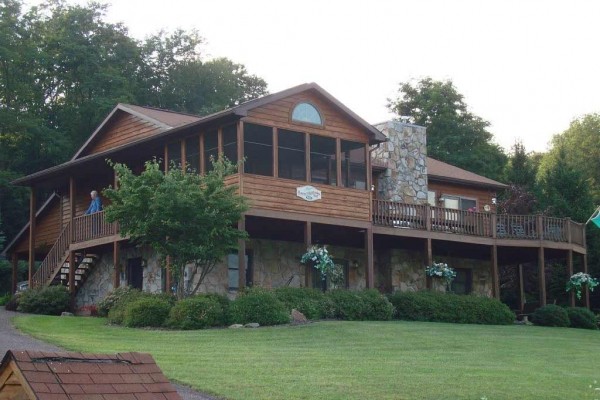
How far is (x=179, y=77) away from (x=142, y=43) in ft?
10.0

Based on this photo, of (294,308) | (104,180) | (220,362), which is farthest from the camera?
(104,180)

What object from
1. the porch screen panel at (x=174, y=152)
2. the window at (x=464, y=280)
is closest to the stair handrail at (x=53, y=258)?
the porch screen panel at (x=174, y=152)

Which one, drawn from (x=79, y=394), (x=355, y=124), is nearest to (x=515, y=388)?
(x=79, y=394)

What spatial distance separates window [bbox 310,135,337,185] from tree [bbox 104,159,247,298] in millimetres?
5237

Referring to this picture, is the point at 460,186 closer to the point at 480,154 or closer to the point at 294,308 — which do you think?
the point at 294,308

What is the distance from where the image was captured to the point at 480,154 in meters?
59.8

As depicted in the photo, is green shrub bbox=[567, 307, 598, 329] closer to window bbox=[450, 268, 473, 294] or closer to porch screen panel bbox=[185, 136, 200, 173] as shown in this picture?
window bbox=[450, 268, 473, 294]

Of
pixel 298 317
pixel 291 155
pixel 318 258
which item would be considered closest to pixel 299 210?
pixel 318 258

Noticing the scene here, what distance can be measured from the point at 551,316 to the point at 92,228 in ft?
50.0

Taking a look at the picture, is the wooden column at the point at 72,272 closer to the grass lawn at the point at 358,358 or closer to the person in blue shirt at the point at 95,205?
the person in blue shirt at the point at 95,205

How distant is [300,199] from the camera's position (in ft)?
95.2

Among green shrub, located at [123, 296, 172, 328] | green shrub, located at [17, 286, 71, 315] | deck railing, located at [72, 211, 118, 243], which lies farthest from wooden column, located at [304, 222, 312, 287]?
green shrub, located at [17, 286, 71, 315]

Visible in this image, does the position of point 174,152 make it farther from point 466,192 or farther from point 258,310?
point 466,192

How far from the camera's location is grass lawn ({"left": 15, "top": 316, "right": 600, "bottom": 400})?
15.2m
